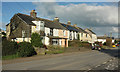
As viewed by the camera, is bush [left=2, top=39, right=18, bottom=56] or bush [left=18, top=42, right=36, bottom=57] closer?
bush [left=2, top=39, right=18, bottom=56]

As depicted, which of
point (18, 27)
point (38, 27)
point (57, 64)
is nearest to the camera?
point (57, 64)

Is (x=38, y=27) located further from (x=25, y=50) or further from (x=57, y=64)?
(x=57, y=64)

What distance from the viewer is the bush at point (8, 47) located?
1881cm

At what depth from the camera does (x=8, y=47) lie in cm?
1928

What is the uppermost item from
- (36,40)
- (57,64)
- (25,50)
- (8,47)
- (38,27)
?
(38,27)

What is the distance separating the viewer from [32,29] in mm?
33188

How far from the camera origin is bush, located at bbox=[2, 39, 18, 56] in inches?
740

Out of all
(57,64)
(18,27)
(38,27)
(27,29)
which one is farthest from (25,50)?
(18,27)

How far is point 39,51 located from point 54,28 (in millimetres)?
15943

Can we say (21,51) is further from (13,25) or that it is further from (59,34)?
(59,34)

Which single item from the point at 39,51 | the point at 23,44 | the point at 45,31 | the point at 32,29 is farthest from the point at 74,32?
the point at 23,44

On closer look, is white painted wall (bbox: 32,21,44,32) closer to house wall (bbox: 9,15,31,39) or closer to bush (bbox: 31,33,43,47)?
house wall (bbox: 9,15,31,39)

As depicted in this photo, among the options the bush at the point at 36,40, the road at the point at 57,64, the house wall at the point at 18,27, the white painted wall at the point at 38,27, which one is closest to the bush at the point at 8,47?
the road at the point at 57,64

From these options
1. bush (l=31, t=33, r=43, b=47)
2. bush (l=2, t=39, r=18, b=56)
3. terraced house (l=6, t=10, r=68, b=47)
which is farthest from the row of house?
bush (l=2, t=39, r=18, b=56)
